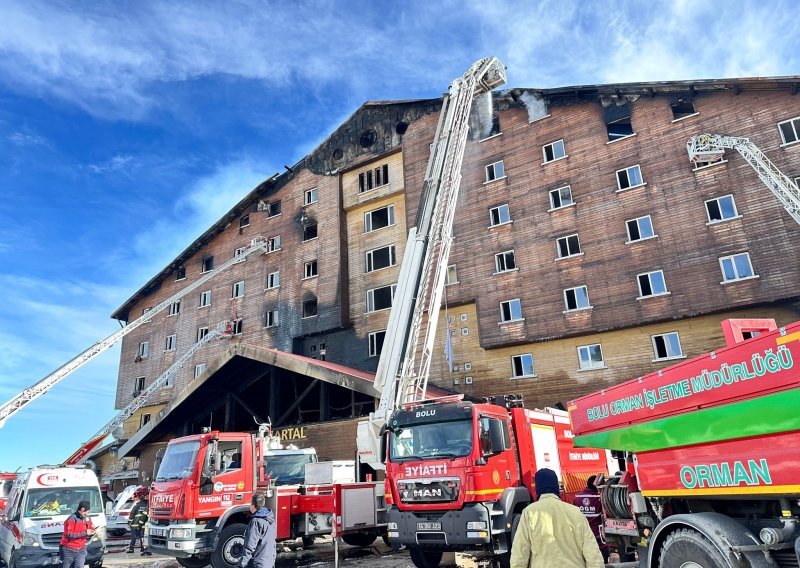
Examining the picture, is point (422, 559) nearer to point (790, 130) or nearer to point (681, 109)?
point (790, 130)

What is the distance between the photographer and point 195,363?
3472 centimetres

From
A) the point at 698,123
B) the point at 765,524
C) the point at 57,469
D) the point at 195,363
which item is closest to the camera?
the point at 765,524

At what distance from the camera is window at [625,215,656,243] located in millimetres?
21812

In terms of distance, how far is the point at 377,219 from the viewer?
30.9 meters

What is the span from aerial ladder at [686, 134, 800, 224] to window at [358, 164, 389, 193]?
52.3 feet

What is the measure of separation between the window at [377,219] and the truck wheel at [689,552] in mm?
25028

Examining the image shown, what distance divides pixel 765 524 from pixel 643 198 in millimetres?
18810

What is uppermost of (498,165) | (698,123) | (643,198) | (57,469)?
(498,165)

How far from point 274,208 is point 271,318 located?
7912mm

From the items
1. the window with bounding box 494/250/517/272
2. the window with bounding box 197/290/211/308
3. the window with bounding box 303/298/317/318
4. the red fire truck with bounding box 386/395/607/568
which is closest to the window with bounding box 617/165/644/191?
the window with bounding box 494/250/517/272

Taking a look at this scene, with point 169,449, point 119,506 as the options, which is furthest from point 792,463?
point 119,506

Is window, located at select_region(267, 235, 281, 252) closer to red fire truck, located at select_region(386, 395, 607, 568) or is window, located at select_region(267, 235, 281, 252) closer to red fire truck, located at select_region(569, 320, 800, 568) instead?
red fire truck, located at select_region(386, 395, 607, 568)

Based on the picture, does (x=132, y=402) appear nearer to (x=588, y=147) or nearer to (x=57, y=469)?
(x=57, y=469)

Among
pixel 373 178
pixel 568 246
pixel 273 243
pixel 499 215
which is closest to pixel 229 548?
pixel 568 246
